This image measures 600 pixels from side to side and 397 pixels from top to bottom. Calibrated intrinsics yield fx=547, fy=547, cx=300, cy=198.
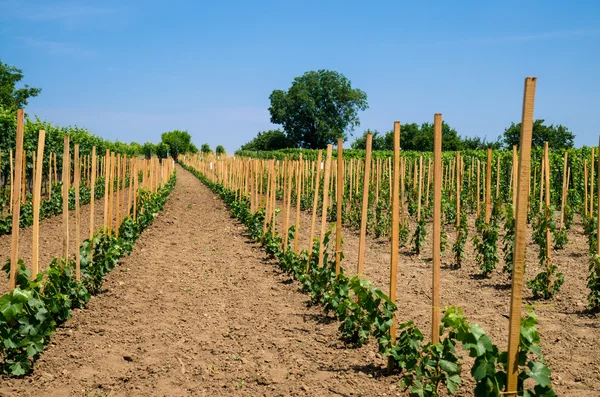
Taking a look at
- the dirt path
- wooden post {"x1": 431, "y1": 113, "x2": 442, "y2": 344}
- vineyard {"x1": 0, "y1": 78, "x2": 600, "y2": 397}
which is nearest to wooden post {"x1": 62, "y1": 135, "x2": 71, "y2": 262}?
vineyard {"x1": 0, "y1": 78, "x2": 600, "y2": 397}

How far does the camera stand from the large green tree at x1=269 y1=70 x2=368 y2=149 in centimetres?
7719

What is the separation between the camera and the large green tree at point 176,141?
292 ft

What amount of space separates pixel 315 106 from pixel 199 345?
238 ft

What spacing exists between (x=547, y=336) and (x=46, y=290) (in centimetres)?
542

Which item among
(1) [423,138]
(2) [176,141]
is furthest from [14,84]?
(1) [423,138]

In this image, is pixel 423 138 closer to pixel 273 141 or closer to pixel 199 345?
pixel 273 141

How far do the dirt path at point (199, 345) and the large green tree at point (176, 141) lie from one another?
81.1m

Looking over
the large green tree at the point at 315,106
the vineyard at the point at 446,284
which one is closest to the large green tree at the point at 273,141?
the large green tree at the point at 315,106

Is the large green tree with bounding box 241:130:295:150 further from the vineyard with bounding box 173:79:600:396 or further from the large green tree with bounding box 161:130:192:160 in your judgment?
the vineyard with bounding box 173:79:600:396

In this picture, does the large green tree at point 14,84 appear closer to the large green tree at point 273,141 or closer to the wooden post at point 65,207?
the large green tree at point 273,141

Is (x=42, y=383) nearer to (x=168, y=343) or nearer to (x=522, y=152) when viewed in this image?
(x=168, y=343)

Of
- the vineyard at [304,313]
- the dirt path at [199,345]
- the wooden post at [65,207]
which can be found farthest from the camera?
the wooden post at [65,207]

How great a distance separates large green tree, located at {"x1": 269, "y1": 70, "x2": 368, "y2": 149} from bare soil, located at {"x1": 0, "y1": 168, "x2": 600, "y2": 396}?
67.6 meters

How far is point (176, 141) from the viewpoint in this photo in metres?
89.6
